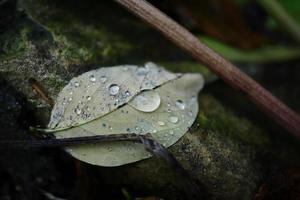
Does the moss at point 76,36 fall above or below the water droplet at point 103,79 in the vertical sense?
above

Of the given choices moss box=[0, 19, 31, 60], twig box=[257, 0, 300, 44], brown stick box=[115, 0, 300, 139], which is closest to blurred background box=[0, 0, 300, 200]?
moss box=[0, 19, 31, 60]

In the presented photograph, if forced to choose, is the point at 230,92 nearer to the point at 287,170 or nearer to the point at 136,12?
the point at 287,170

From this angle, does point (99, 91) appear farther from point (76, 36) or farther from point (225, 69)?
point (225, 69)

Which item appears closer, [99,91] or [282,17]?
[99,91]

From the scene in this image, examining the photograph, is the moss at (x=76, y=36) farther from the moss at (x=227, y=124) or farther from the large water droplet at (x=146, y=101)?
the moss at (x=227, y=124)

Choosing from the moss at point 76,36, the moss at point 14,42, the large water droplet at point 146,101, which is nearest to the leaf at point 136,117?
the large water droplet at point 146,101

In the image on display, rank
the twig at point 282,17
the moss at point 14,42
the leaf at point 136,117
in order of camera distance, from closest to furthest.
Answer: the leaf at point 136,117 → the moss at point 14,42 → the twig at point 282,17

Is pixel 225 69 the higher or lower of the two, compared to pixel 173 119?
higher

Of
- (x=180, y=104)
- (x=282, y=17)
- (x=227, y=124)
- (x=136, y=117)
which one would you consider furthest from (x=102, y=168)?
(x=282, y=17)
